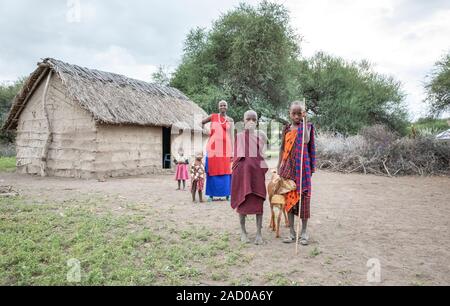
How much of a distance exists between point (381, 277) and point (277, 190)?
1.67 m

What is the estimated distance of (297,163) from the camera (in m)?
4.36

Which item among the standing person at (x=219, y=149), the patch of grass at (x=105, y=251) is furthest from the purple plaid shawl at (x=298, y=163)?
the standing person at (x=219, y=149)

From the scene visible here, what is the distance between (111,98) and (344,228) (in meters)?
9.98

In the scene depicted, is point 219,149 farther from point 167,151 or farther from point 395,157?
point 395,157

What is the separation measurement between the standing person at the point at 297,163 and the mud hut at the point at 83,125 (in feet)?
26.0

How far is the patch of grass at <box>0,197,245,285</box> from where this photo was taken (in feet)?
10.7

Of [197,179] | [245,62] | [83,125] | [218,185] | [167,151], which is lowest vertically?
[218,185]

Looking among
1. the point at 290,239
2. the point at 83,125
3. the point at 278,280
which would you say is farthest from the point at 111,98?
the point at 278,280

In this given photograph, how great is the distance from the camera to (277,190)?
14.8 feet

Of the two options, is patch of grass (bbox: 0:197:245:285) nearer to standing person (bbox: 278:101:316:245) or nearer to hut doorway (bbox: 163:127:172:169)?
standing person (bbox: 278:101:316:245)

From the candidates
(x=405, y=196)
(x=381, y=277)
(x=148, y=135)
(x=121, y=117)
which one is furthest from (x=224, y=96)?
(x=381, y=277)

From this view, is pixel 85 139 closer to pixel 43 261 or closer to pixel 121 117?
pixel 121 117

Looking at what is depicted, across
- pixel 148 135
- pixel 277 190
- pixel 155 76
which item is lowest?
pixel 277 190

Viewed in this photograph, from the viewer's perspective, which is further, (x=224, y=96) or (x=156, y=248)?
(x=224, y=96)
